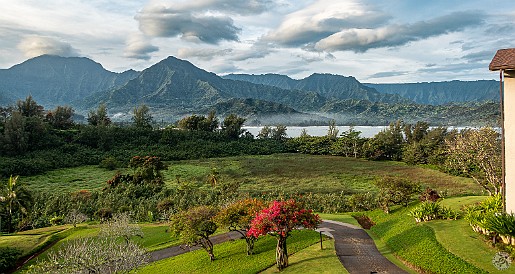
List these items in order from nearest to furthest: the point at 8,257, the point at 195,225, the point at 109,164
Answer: the point at 195,225 < the point at 8,257 < the point at 109,164

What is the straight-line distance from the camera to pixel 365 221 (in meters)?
30.8

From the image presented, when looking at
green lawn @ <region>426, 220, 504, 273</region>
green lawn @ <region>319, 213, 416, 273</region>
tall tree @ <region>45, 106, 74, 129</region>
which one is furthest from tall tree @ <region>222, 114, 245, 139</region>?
green lawn @ <region>426, 220, 504, 273</region>

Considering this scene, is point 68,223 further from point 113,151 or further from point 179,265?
point 113,151

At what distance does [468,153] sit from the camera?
2702cm

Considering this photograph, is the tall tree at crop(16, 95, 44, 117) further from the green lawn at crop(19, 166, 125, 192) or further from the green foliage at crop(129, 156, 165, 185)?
the green foliage at crop(129, 156, 165, 185)

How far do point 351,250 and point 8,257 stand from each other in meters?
24.8

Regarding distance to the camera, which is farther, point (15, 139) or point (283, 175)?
point (15, 139)

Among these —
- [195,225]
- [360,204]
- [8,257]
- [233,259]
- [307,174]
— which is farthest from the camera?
[307,174]

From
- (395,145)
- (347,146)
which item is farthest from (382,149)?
(347,146)

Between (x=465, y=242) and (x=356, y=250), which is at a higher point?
(x=465, y=242)

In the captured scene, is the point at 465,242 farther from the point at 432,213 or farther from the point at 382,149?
the point at 382,149

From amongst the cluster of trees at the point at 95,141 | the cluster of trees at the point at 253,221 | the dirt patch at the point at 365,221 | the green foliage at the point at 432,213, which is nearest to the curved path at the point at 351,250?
the dirt patch at the point at 365,221

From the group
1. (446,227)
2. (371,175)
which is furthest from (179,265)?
(371,175)

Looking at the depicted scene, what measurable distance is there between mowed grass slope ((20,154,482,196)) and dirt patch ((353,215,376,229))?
77.3ft
